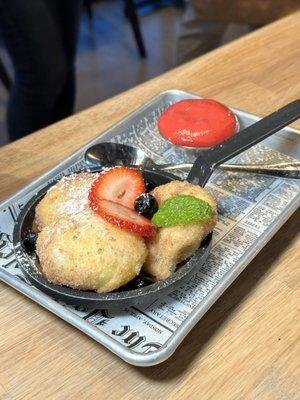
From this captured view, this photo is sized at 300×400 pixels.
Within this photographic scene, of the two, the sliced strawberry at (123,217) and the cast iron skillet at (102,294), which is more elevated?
the sliced strawberry at (123,217)

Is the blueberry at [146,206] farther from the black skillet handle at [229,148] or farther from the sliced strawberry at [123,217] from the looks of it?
the black skillet handle at [229,148]

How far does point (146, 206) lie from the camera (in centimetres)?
61

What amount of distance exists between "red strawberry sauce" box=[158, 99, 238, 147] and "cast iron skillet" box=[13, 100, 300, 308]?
11cm

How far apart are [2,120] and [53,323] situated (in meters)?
1.60

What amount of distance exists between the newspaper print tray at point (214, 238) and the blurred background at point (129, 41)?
540 mm

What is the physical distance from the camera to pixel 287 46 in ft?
3.78

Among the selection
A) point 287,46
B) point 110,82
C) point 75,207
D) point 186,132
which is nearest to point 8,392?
point 75,207

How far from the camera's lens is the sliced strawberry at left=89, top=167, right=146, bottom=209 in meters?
0.63

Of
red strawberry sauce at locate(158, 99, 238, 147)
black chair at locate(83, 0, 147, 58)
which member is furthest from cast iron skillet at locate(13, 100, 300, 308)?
black chair at locate(83, 0, 147, 58)

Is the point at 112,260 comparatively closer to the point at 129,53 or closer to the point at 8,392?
the point at 8,392

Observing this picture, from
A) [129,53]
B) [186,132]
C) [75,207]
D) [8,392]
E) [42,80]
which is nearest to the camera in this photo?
[8,392]

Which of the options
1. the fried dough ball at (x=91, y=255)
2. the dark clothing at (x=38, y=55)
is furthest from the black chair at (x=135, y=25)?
the fried dough ball at (x=91, y=255)

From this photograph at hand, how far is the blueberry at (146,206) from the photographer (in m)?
0.61

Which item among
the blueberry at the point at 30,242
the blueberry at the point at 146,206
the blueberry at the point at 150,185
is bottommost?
the blueberry at the point at 30,242
